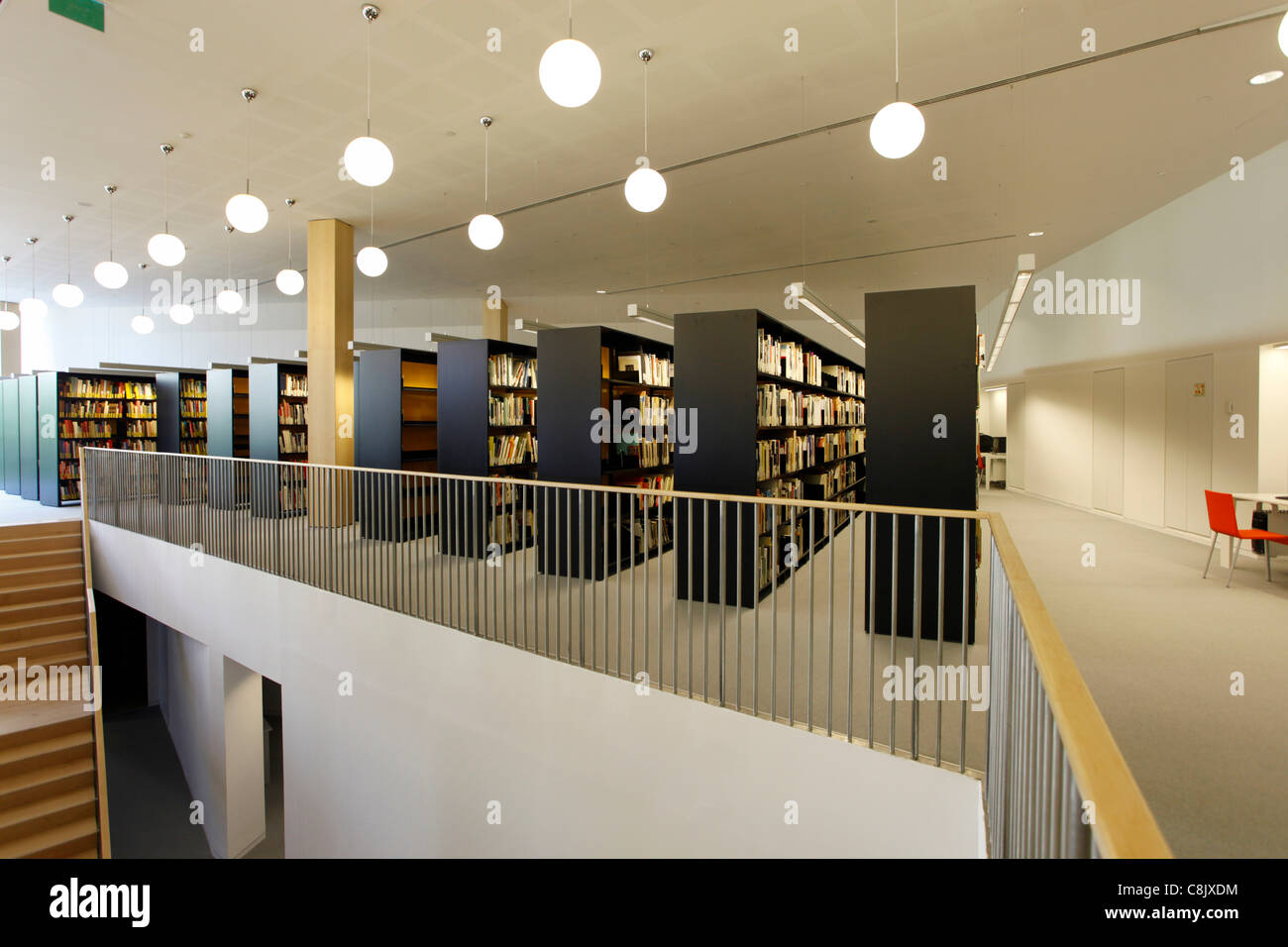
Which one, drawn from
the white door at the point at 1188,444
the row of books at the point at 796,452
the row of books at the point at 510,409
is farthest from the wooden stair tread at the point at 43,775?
the white door at the point at 1188,444

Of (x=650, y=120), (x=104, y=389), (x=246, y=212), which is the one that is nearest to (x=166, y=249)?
(x=246, y=212)

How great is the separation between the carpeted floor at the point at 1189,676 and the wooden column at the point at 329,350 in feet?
25.8

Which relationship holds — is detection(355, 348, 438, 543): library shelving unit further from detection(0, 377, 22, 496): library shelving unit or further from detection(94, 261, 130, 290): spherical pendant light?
detection(0, 377, 22, 496): library shelving unit

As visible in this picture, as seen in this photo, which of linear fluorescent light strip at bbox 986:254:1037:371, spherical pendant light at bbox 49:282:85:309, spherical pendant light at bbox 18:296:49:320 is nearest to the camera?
linear fluorescent light strip at bbox 986:254:1037:371

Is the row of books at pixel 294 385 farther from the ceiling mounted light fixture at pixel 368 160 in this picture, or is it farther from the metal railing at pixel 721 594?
the ceiling mounted light fixture at pixel 368 160

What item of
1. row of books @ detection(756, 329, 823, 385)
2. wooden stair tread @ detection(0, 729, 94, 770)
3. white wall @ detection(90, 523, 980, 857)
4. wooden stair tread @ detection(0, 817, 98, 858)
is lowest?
wooden stair tread @ detection(0, 817, 98, 858)

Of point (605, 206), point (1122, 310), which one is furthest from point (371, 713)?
point (1122, 310)

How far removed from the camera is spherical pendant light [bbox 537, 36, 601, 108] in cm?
297

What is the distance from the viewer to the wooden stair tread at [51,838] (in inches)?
219

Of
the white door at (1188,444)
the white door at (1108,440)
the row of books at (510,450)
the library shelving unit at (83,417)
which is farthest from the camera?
the library shelving unit at (83,417)

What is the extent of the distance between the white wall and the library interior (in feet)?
0.09

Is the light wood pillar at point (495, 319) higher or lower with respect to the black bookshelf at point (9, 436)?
higher

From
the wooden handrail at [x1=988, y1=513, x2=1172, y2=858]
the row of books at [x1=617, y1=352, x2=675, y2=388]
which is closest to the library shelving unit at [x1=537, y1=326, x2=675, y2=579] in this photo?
the row of books at [x1=617, y1=352, x2=675, y2=388]
